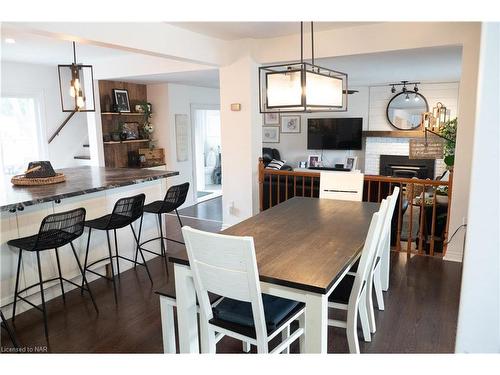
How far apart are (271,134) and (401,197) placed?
596 cm

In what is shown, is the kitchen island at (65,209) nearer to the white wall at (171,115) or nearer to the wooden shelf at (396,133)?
the white wall at (171,115)

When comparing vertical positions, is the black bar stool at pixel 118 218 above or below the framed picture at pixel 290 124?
below

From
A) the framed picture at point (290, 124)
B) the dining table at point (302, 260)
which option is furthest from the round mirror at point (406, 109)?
the dining table at point (302, 260)

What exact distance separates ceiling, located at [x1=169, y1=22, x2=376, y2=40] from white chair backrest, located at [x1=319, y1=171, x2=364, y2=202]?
1.61 meters

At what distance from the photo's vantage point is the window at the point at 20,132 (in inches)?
224

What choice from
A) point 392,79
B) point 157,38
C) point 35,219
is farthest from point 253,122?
point 392,79

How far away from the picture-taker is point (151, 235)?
421cm

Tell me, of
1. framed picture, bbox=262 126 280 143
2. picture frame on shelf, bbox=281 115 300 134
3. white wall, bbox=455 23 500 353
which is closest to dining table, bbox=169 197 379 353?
white wall, bbox=455 23 500 353

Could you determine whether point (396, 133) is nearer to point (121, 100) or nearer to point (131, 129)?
point (131, 129)

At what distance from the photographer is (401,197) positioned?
4.05 metres

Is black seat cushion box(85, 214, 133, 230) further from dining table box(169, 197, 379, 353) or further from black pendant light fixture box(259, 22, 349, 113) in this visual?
black pendant light fixture box(259, 22, 349, 113)

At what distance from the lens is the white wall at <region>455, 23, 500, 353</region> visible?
629 millimetres

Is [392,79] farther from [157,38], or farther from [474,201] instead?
[474,201]
